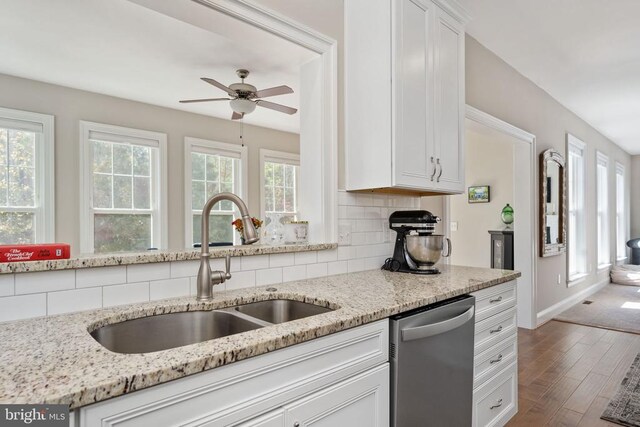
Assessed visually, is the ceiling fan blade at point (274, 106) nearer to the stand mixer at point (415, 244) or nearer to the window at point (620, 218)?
the stand mixer at point (415, 244)

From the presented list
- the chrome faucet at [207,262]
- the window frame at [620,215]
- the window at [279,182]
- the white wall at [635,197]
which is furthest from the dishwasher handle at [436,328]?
the white wall at [635,197]

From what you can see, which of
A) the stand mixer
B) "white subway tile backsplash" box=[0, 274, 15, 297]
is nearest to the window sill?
the stand mixer

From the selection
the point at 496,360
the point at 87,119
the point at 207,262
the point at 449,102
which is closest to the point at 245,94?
the point at 87,119

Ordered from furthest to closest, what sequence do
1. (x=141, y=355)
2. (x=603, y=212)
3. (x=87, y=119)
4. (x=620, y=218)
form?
(x=620, y=218), (x=603, y=212), (x=87, y=119), (x=141, y=355)

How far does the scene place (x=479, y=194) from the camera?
4.74 metres

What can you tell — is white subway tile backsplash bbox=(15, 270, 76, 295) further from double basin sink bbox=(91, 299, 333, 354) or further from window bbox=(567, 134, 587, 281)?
window bbox=(567, 134, 587, 281)

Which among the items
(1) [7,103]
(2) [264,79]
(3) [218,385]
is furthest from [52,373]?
(1) [7,103]

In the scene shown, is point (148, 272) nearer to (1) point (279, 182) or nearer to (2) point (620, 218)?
(1) point (279, 182)

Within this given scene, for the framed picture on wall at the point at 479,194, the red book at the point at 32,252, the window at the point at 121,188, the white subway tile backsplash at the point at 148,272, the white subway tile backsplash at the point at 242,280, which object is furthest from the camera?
the framed picture on wall at the point at 479,194

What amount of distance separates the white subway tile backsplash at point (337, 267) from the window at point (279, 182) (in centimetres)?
362

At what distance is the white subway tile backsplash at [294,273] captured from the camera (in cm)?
184

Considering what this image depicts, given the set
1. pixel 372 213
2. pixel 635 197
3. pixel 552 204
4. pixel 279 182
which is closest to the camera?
pixel 372 213

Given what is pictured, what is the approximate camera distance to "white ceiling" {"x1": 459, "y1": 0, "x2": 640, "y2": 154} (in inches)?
104

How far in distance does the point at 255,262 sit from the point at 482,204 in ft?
12.6
